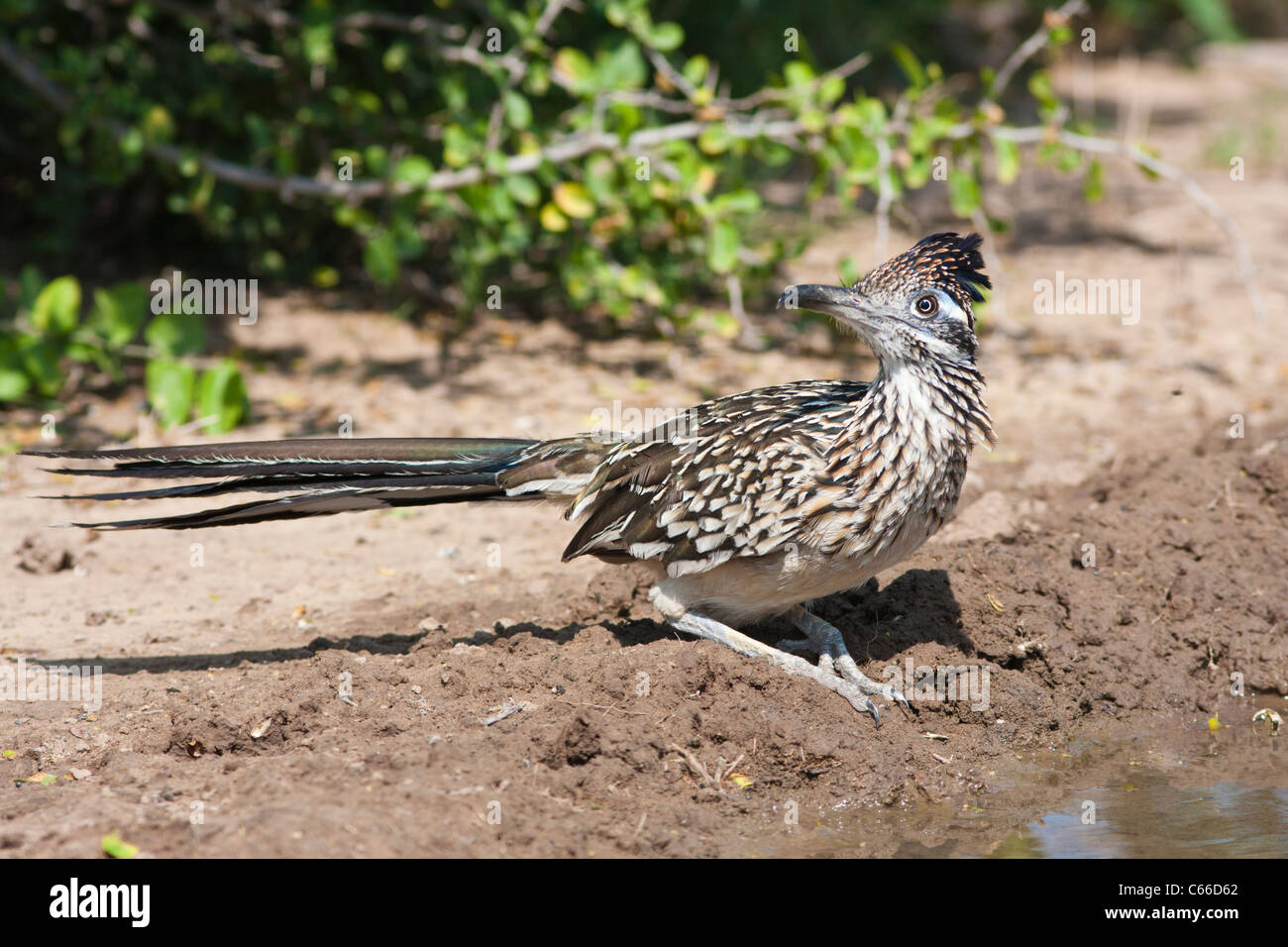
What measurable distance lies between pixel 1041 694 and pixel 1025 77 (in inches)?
492

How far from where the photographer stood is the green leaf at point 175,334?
7.56 metres

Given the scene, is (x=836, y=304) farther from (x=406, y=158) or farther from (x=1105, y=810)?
(x=406, y=158)

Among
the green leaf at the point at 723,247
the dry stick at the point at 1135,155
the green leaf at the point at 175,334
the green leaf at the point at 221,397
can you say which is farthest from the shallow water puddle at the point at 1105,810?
the green leaf at the point at 175,334

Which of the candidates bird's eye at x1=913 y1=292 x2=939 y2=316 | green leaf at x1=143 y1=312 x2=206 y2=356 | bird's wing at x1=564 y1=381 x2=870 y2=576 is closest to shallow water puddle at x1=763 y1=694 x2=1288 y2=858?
bird's wing at x1=564 y1=381 x2=870 y2=576

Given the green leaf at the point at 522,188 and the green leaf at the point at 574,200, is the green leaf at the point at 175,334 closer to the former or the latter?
the green leaf at the point at 522,188

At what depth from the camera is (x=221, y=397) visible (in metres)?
7.45

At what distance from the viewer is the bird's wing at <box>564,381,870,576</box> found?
189 inches

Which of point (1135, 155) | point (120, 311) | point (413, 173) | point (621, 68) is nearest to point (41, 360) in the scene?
point (120, 311)

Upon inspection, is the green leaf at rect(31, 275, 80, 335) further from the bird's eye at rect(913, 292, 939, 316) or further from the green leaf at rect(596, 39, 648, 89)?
the bird's eye at rect(913, 292, 939, 316)

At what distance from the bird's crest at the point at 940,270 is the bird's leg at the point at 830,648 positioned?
138 cm

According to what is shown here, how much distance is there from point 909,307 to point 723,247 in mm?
3259

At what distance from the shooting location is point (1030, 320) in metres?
9.80

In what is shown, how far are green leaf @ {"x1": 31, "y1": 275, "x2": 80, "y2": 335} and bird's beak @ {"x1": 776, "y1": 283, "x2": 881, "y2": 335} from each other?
4511 mm

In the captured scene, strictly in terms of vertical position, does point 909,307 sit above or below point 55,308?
below
